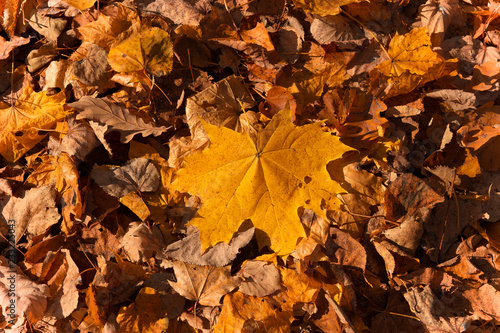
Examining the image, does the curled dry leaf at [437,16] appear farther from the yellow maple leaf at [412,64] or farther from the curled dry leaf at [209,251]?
the curled dry leaf at [209,251]

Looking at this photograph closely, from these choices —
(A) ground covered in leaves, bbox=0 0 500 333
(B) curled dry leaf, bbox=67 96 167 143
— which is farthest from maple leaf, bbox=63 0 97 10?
(B) curled dry leaf, bbox=67 96 167 143

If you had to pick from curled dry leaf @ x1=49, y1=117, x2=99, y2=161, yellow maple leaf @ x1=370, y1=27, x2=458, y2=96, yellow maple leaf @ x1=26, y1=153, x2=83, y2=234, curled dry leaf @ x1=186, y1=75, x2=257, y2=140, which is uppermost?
yellow maple leaf @ x1=370, y1=27, x2=458, y2=96

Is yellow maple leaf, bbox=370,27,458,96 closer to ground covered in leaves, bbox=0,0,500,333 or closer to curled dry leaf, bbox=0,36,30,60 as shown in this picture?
ground covered in leaves, bbox=0,0,500,333

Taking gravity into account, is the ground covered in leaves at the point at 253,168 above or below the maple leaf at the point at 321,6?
below

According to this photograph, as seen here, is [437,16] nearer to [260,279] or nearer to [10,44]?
[260,279]

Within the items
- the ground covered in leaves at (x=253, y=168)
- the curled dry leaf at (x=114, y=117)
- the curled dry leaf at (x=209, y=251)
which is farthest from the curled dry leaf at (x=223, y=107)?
the curled dry leaf at (x=209, y=251)

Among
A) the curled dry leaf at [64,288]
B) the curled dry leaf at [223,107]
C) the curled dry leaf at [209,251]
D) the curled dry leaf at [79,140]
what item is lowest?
the curled dry leaf at [64,288]
